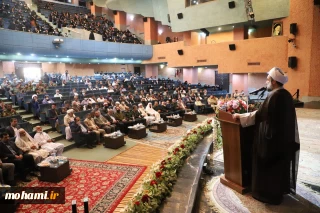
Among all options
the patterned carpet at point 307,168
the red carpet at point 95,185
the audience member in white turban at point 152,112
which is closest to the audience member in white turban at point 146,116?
the audience member in white turban at point 152,112

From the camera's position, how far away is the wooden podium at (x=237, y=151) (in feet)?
9.08

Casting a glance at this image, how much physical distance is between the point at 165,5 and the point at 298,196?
20763 mm

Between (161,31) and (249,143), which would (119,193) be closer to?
Answer: (249,143)

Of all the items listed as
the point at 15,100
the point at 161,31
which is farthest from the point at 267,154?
the point at 161,31

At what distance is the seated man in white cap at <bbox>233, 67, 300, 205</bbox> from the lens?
251 centimetres

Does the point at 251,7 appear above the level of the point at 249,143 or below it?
above

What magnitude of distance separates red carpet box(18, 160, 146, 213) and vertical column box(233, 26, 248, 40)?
14.2 meters

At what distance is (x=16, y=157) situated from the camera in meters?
4.61

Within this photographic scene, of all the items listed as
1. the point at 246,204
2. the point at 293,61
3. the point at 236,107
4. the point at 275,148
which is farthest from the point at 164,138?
the point at 293,61

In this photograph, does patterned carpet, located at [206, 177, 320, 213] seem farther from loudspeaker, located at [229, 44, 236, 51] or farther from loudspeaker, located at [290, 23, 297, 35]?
loudspeaker, located at [229, 44, 236, 51]

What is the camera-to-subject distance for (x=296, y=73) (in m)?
12.0

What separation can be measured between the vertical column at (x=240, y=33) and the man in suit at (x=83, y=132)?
13.4m

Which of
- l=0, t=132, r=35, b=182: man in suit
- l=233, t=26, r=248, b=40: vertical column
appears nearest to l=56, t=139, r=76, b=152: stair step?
l=0, t=132, r=35, b=182: man in suit

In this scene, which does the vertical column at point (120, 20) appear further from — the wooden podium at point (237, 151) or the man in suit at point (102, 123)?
the wooden podium at point (237, 151)
